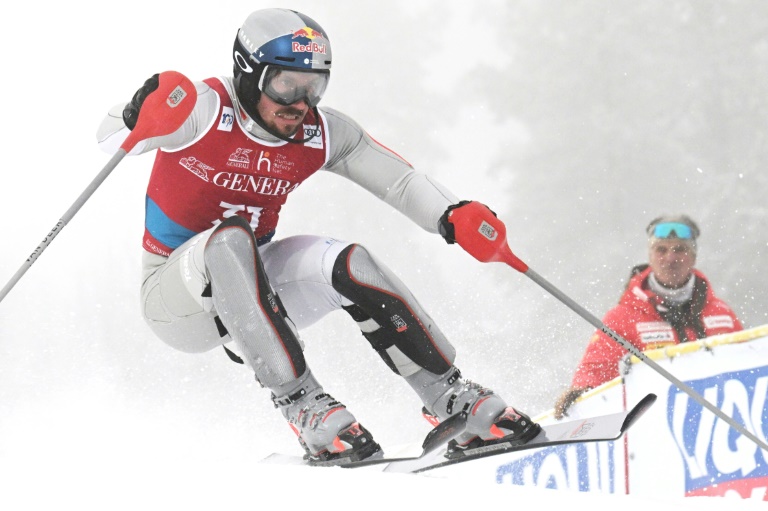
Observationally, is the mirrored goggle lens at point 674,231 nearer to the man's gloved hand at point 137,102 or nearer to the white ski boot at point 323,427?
the white ski boot at point 323,427

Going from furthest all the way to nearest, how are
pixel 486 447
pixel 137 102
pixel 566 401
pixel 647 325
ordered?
pixel 647 325
pixel 566 401
pixel 137 102
pixel 486 447

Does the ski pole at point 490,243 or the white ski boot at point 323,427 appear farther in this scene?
the ski pole at point 490,243

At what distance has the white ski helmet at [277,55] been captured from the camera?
290 cm

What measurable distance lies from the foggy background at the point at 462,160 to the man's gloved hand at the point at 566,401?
139 inches

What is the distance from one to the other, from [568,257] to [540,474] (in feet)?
19.8

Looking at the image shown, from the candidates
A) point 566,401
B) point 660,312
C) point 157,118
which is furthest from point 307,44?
point 660,312

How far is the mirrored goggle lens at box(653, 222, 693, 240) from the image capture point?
406 cm

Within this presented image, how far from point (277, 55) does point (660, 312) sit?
1935mm

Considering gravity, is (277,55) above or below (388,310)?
above

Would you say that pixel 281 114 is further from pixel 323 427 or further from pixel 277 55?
pixel 323 427

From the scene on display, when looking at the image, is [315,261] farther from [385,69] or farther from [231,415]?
[385,69]

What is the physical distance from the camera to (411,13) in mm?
10195

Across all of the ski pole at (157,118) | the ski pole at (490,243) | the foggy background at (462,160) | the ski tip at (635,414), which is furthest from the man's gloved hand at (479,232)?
the foggy background at (462,160)

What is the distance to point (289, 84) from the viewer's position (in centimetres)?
292
